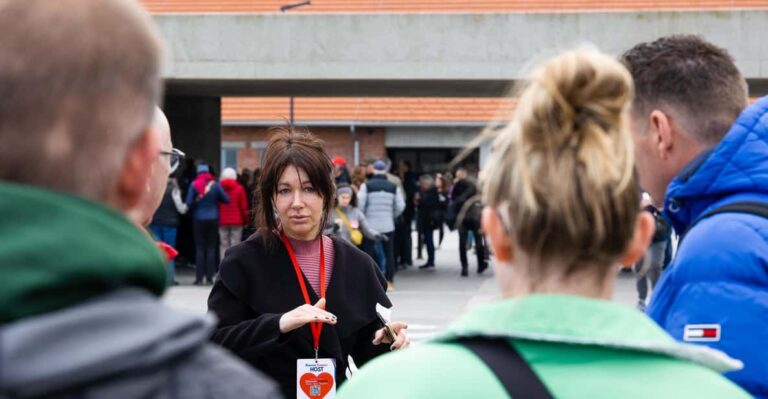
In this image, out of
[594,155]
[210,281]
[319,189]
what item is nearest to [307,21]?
[210,281]

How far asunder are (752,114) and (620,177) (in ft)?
3.90

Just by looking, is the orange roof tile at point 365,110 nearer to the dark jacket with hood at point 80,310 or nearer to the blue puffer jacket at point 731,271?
the blue puffer jacket at point 731,271

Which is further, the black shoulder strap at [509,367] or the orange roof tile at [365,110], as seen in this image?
the orange roof tile at [365,110]

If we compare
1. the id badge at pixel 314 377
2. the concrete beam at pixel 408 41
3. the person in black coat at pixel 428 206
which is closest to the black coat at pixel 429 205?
the person in black coat at pixel 428 206

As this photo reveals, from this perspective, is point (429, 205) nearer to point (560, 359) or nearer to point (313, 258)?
point (313, 258)

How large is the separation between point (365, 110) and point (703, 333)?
36.3 metres

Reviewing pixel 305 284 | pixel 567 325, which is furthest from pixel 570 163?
pixel 305 284

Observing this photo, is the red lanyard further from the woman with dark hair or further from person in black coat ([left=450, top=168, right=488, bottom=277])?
person in black coat ([left=450, top=168, right=488, bottom=277])

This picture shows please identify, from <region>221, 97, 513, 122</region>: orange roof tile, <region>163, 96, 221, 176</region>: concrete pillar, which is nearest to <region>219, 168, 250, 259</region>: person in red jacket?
<region>163, 96, 221, 176</region>: concrete pillar

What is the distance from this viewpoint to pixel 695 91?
288cm

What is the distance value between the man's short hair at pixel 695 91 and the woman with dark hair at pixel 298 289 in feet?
5.09

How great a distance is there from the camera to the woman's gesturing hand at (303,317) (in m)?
3.93

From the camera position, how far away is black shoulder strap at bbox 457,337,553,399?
5.64ft

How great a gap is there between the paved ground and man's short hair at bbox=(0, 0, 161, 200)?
34.9 ft
